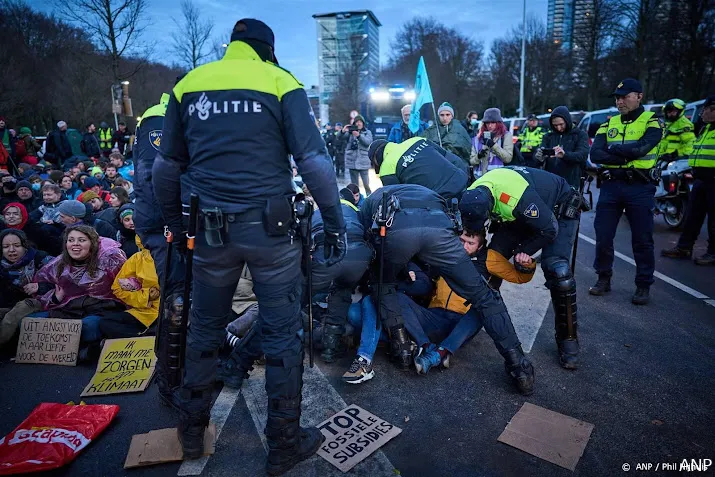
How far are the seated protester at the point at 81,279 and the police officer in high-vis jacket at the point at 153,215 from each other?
116cm

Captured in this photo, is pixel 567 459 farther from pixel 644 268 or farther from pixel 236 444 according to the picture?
pixel 644 268

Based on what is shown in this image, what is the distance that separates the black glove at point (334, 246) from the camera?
97.6 inches

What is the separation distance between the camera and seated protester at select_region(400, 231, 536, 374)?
11.3 feet

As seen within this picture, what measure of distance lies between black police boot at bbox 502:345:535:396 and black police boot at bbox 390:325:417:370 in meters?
0.66

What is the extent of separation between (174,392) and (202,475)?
697 millimetres

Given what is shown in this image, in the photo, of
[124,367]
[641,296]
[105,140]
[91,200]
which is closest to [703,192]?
[641,296]

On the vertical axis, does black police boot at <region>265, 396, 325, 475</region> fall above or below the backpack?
below

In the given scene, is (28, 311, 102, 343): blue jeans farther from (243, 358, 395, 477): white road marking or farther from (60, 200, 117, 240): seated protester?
(60, 200, 117, 240): seated protester

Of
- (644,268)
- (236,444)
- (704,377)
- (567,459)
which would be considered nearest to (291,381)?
(236,444)

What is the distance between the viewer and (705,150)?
5715mm

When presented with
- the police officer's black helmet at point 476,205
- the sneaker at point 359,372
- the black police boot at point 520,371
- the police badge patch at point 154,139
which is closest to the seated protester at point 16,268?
the police badge patch at point 154,139

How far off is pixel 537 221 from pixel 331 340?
1.72 m

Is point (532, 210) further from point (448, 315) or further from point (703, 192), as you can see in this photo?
point (703, 192)

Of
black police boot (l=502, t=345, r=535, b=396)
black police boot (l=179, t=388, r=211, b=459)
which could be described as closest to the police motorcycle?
black police boot (l=502, t=345, r=535, b=396)
